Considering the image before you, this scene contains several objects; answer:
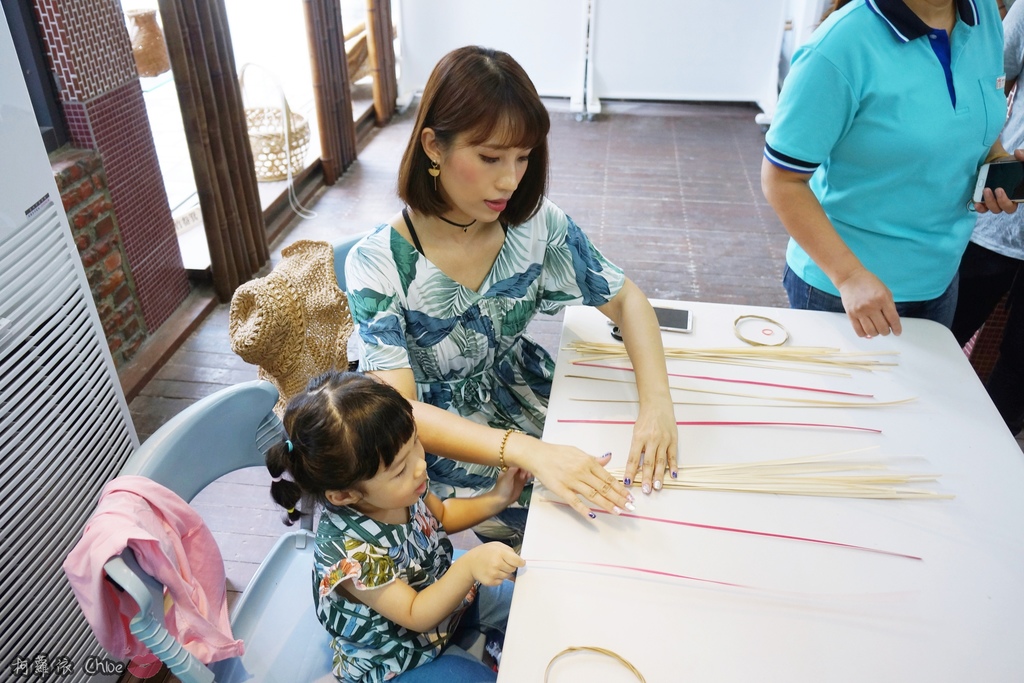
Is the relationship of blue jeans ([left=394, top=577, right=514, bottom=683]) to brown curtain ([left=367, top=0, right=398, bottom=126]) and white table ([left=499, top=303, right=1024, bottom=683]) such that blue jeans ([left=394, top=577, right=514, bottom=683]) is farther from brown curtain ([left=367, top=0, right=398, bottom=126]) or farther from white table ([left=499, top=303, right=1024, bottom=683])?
brown curtain ([left=367, top=0, right=398, bottom=126])

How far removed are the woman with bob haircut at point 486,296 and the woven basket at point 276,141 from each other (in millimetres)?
2676

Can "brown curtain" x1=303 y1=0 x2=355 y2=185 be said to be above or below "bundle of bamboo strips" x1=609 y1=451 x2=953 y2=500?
below

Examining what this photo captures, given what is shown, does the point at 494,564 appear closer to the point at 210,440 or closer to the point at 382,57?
the point at 210,440

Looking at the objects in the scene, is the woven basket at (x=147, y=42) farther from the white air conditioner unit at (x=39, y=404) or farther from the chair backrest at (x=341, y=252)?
the white air conditioner unit at (x=39, y=404)

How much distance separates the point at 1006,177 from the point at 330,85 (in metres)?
3.53

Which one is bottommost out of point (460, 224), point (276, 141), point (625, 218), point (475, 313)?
point (625, 218)

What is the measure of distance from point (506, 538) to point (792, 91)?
3.52 feet

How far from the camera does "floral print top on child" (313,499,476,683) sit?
3.80ft

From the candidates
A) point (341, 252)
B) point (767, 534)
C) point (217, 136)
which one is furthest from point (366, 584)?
point (217, 136)

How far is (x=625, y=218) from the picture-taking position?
401 cm

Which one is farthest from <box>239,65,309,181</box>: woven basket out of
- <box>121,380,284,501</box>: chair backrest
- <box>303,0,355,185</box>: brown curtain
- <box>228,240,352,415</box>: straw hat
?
<box>121,380,284,501</box>: chair backrest

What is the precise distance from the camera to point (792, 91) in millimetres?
1478

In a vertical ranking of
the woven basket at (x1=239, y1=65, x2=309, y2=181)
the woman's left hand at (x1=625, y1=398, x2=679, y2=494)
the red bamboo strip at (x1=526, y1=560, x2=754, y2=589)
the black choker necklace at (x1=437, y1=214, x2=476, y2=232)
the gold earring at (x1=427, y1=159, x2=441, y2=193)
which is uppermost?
the gold earring at (x1=427, y1=159, x2=441, y2=193)

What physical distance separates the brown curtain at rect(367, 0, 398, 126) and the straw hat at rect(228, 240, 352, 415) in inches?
134
